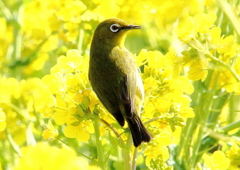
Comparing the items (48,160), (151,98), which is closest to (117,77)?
(151,98)

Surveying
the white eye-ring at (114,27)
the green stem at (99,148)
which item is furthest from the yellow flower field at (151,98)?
the white eye-ring at (114,27)

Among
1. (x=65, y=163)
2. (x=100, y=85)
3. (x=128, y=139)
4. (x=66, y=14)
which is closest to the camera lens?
(x=65, y=163)

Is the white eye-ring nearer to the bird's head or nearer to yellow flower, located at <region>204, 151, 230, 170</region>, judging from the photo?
the bird's head

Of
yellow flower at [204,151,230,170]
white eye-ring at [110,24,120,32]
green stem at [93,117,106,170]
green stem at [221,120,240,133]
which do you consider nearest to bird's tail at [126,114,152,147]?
green stem at [93,117,106,170]

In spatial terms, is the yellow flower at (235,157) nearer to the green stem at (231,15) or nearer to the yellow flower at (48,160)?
the green stem at (231,15)

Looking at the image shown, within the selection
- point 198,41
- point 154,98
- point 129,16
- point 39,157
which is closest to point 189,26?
point 198,41

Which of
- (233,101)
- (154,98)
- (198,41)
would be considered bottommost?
(233,101)

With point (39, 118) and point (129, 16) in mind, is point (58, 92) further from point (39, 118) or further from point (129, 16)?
point (129, 16)

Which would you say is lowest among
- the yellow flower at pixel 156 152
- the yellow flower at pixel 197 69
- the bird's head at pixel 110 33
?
the yellow flower at pixel 156 152
